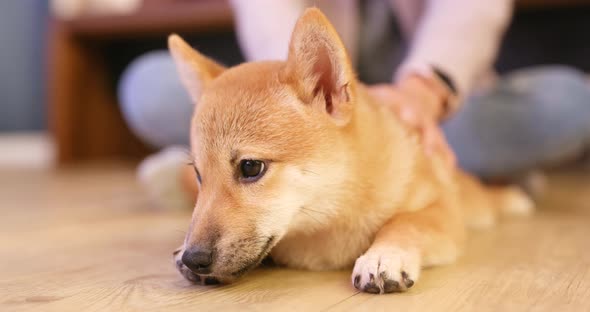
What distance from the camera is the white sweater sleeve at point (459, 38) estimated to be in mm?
1568

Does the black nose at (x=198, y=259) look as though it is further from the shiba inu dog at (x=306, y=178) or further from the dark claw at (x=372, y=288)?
the dark claw at (x=372, y=288)

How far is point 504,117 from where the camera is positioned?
195 cm

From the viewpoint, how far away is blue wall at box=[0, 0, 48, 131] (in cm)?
398

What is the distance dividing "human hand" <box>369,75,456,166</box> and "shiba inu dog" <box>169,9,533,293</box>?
0.50 feet

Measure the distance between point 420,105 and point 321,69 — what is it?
44cm

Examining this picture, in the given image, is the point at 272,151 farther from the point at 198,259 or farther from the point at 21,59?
the point at 21,59

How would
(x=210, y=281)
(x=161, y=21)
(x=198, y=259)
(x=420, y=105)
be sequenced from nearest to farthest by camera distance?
(x=198, y=259) < (x=210, y=281) < (x=420, y=105) < (x=161, y=21)

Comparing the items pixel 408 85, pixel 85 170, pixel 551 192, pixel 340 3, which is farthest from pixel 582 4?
pixel 85 170

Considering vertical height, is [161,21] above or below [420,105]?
above

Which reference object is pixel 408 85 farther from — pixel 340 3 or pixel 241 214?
pixel 241 214

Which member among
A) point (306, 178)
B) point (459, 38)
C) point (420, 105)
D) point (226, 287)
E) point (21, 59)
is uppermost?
point (21, 59)

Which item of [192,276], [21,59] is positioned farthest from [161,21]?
[192,276]

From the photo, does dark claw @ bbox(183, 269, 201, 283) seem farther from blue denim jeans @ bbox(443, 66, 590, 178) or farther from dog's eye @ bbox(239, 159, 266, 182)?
blue denim jeans @ bbox(443, 66, 590, 178)

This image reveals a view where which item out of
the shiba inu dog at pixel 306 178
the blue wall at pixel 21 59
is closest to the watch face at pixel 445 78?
the shiba inu dog at pixel 306 178
